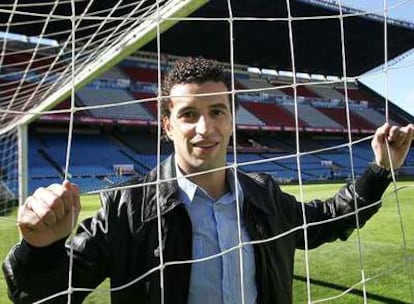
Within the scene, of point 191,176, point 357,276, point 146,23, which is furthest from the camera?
point 357,276

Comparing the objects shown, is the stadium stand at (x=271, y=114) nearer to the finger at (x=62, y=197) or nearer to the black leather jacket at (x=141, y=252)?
the black leather jacket at (x=141, y=252)

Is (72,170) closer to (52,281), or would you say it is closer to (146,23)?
(146,23)

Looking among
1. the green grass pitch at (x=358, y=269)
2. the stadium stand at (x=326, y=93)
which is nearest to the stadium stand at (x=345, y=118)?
the stadium stand at (x=326, y=93)

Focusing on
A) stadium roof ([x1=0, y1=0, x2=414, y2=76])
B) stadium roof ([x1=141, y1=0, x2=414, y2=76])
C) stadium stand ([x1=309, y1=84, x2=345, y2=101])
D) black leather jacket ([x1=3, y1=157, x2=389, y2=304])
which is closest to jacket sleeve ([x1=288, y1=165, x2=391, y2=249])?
black leather jacket ([x1=3, y1=157, x2=389, y2=304])

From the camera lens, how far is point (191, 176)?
111 cm

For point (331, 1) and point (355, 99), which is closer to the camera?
point (331, 1)

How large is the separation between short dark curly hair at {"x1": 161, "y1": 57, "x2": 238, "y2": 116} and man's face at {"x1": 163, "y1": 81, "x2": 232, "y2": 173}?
0.01 metres

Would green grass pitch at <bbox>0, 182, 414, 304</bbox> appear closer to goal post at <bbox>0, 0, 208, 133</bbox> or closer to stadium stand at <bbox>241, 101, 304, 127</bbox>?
goal post at <bbox>0, 0, 208, 133</bbox>

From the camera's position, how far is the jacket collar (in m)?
1.07

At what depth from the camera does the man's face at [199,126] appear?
1070 millimetres

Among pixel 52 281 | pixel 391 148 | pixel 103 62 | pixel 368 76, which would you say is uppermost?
pixel 103 62

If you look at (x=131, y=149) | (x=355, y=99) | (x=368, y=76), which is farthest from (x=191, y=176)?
Answer: (x=355, y=99)

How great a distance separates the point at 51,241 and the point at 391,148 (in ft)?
2.90

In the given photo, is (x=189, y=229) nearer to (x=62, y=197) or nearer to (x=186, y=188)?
(x=186, y=188)
